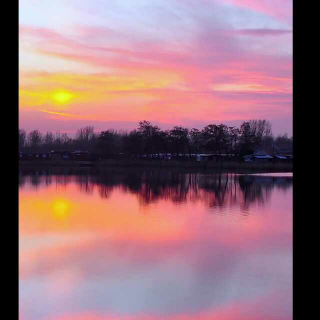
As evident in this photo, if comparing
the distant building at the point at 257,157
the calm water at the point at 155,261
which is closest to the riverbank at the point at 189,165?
the distant building at the point at 257,157

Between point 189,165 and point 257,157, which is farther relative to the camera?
point 257,157

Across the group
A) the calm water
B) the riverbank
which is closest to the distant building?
the riverbank

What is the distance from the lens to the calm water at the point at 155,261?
5.69 metres

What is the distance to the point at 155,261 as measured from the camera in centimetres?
769

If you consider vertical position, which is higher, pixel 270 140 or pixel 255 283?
pixel 270 140

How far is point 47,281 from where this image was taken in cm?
666

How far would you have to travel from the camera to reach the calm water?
18.7 ft

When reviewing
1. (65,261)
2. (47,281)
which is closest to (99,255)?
(65,261)

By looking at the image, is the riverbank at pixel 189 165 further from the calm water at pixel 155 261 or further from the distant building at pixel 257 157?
the calm water at pixel 155 261

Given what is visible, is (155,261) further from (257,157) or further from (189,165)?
(257,157)

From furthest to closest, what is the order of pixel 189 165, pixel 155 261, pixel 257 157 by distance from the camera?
pixel 257 157 → pixel 189 165 → pixel 155 261

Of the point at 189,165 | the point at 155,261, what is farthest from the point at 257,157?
the point at 155,261
